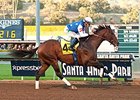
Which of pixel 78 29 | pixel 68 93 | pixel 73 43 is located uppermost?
pixel 78 29

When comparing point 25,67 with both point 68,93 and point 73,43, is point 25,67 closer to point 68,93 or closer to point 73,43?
point 73,43

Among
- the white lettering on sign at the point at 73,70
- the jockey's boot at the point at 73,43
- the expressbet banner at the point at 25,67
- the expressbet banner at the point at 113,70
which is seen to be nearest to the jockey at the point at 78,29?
the jockey's boot at the point at 73,43

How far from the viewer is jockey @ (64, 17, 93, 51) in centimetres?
1605

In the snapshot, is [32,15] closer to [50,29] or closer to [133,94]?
[50,29]

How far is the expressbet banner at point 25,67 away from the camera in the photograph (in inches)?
762

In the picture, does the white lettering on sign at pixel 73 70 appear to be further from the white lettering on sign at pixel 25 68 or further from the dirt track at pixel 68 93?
the white lettering on sign at pixel 25 68

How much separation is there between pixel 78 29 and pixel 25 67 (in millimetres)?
4103

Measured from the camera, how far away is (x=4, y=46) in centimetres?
3181

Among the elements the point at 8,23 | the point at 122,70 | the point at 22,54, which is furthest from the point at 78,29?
the point at 8,23

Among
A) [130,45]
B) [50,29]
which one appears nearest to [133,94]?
[130,45]

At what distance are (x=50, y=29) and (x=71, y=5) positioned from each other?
15114mm

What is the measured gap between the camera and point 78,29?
16.1 metres

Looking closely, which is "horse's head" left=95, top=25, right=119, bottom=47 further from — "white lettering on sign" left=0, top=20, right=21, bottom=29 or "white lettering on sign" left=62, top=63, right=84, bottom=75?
"white lettering on sign" left=0, top=20, right=21, bottom=29

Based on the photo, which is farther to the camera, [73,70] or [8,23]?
[8,23]
